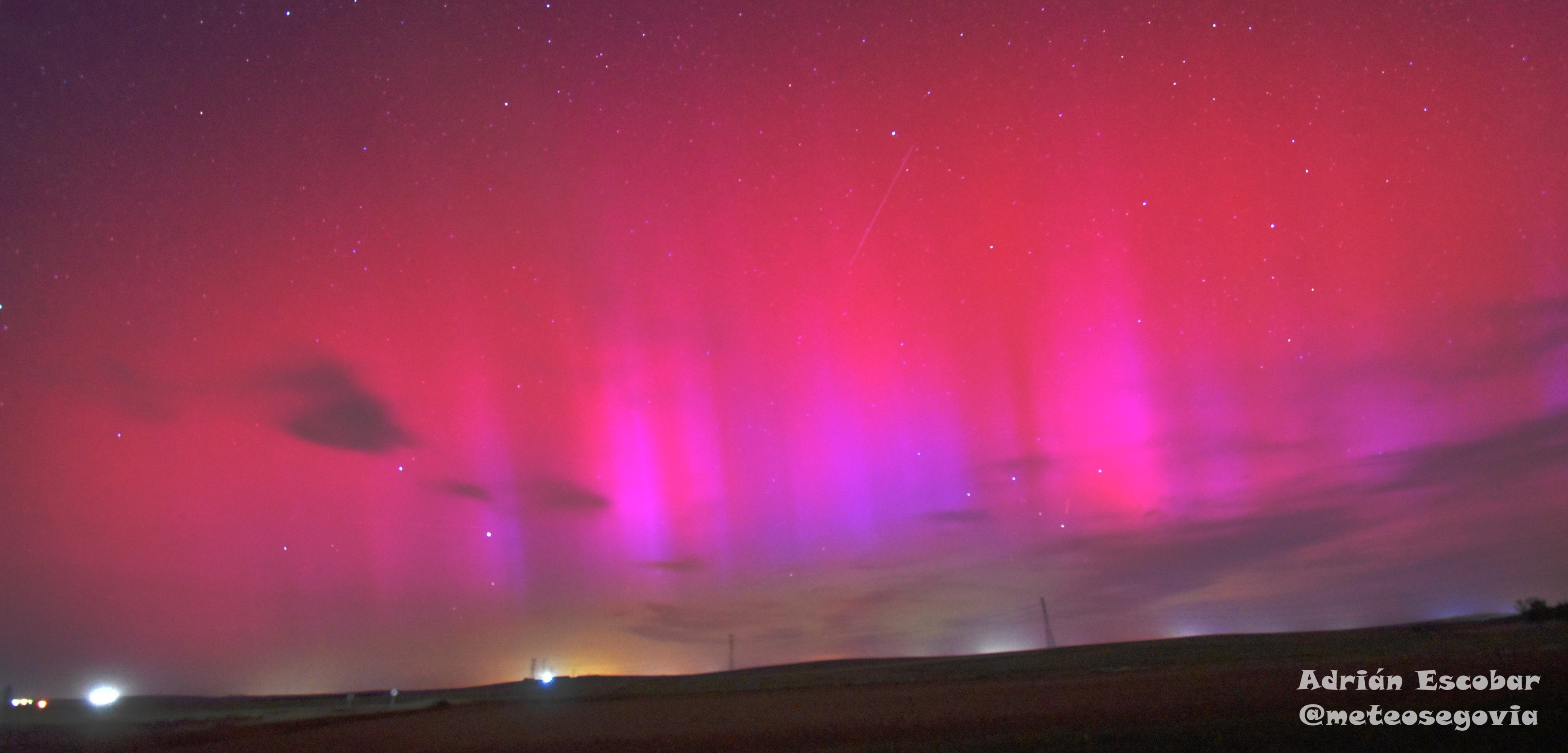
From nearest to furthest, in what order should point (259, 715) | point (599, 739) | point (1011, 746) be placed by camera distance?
point (1011, 746) → point (599, 739) → point (259, 715)

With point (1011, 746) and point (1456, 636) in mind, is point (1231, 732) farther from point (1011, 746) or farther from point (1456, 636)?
point (1456, 636)

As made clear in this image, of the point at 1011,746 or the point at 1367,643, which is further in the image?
the point at 1367,643

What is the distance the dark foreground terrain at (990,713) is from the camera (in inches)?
504

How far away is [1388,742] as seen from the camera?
35.0 feet

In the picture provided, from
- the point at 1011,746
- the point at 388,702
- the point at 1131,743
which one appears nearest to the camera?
the point at 1131,743

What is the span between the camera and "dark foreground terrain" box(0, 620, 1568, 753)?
12.8m

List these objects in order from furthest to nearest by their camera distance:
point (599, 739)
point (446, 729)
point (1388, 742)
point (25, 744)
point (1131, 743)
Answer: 1. point (25, 744)
2. point (446, 729)
3. point (599, 739)
4. point (1131, 743)
5. point (1388, 742)

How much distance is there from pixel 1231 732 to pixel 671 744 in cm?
1341

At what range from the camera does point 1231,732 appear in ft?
40.9

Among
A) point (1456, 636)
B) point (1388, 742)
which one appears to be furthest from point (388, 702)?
point (1456, 636)

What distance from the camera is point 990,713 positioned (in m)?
21.2

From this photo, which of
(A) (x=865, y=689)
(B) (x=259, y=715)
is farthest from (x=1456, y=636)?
(B) (x=259, y=715)

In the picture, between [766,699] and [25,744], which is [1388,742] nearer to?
[766,699]

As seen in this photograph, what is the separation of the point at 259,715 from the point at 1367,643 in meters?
76.6
